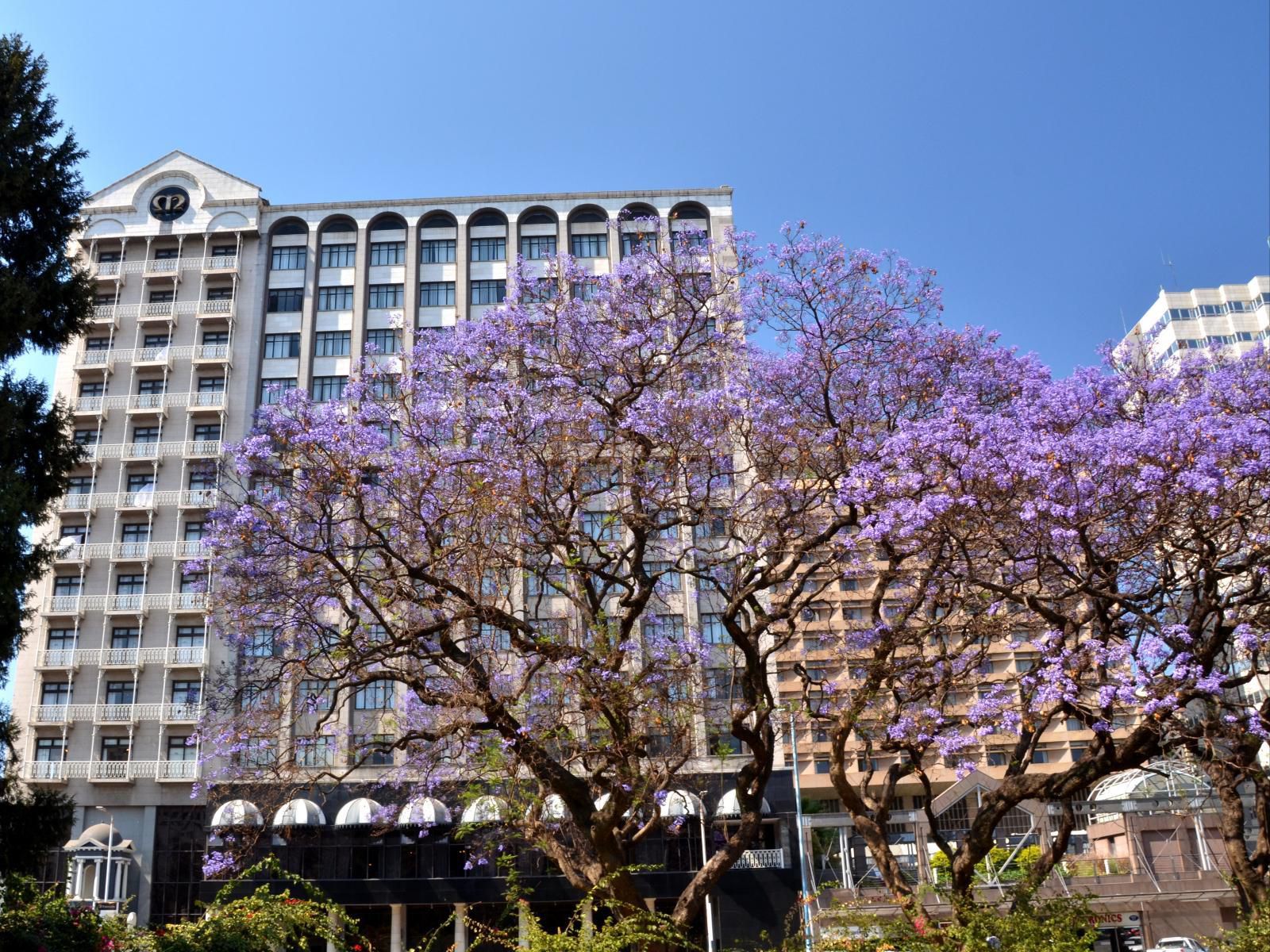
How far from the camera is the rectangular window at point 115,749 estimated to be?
42.8 m

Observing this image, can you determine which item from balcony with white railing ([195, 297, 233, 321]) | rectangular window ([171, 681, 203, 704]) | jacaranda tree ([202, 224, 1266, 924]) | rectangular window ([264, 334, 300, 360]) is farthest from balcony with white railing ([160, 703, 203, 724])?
jacaranda tree ([202, 224, 1266, 924])

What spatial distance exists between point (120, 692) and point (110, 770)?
3279 mm

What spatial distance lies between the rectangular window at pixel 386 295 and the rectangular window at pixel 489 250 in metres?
3.52

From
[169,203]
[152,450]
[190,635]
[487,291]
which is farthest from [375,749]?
[169,203]

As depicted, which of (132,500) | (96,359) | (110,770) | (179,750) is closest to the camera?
(110,770)

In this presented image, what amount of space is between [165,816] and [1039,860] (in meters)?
36.1

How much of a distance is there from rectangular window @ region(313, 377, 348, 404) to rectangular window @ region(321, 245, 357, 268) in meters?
5.58

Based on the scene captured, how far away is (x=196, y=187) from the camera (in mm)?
51312

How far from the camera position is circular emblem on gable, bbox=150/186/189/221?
168 feet

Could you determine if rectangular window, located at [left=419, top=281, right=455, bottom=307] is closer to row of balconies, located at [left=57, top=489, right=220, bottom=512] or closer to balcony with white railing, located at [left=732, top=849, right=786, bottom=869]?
row of balconies, located at [left=57, top=489, right=220, bottom=512]

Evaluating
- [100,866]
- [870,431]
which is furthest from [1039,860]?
[100,866]

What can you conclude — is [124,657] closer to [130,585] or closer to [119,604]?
[119,604]

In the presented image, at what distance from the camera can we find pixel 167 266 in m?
50.3

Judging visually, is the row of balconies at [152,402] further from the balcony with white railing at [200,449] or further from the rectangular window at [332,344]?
the rectangular window at [332,344]
